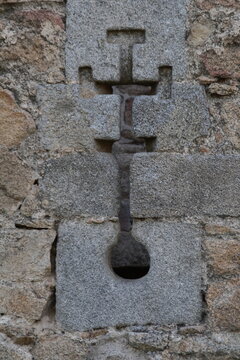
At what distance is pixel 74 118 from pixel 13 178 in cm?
40

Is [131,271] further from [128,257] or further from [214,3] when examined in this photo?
[214,3]

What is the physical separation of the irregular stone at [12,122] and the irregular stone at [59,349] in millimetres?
919

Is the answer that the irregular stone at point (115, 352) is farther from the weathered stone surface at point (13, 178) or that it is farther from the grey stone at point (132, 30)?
the grey stone at point (132, 30)

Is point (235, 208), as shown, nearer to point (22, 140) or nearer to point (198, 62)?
point (198, 62)

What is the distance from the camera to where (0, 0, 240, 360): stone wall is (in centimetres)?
218

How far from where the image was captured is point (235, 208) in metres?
2.18

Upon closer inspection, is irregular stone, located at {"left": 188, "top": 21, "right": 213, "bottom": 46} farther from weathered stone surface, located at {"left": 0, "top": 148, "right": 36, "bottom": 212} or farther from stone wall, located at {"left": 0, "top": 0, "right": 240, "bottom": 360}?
weathered stone surface, located at {"left": 0, "top": 148, "right": 36, "bottom": 212}

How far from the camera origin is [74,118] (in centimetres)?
221

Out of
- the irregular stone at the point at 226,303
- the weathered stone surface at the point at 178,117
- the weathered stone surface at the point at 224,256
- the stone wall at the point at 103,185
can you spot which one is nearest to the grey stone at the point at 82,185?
the stone wall at the point at 103,185

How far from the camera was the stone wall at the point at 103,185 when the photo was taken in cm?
218

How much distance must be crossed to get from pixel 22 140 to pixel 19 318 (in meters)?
0.82

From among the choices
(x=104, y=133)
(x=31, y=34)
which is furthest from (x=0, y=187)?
(x=31, y=34)

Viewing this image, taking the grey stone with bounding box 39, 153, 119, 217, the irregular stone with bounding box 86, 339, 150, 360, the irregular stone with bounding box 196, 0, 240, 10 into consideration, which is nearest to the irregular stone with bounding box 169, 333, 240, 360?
the irregular stone with bounding box 86, 339, 150, 360

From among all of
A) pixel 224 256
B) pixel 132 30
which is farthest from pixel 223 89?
pixel 224 256
